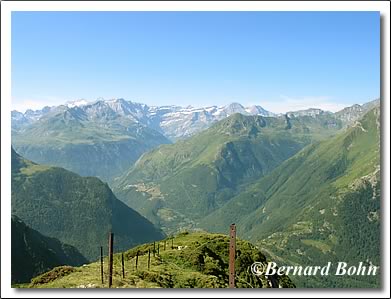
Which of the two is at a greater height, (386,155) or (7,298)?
(386,155)

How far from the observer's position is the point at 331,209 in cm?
18762

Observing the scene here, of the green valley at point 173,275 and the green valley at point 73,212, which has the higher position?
the green valley at point 173,275

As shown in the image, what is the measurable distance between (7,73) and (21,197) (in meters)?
180

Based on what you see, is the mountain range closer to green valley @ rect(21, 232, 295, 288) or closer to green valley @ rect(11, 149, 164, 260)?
green valley @ rect(21, 232, 295, 288)

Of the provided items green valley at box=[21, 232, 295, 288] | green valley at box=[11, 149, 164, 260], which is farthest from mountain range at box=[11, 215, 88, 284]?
green valley at box=[11, 149, 164, 260]

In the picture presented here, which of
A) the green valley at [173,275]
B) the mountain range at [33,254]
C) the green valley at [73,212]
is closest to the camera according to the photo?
the green valley at [173,275]

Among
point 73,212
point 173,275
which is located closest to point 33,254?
point 173,275

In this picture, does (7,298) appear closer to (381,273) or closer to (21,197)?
(381,273)

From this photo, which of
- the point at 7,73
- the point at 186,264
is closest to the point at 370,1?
the point at 7,73

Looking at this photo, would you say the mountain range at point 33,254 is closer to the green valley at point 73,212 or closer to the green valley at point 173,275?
the green valley at point 173,275

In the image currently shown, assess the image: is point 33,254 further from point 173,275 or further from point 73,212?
point 73,212

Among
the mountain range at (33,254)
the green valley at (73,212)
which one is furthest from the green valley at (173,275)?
the green valley at (73,212)

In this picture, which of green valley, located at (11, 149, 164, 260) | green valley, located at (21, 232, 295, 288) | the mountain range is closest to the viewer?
green valley, located at (21, 232, 295, 288)

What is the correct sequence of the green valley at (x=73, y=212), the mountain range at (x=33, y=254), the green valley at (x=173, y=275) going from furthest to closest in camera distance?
1. the green valley at (x=73, y=212)
2. the mountain range at (x=33, y=254)
3. the green valley at (x=173, y=275)
